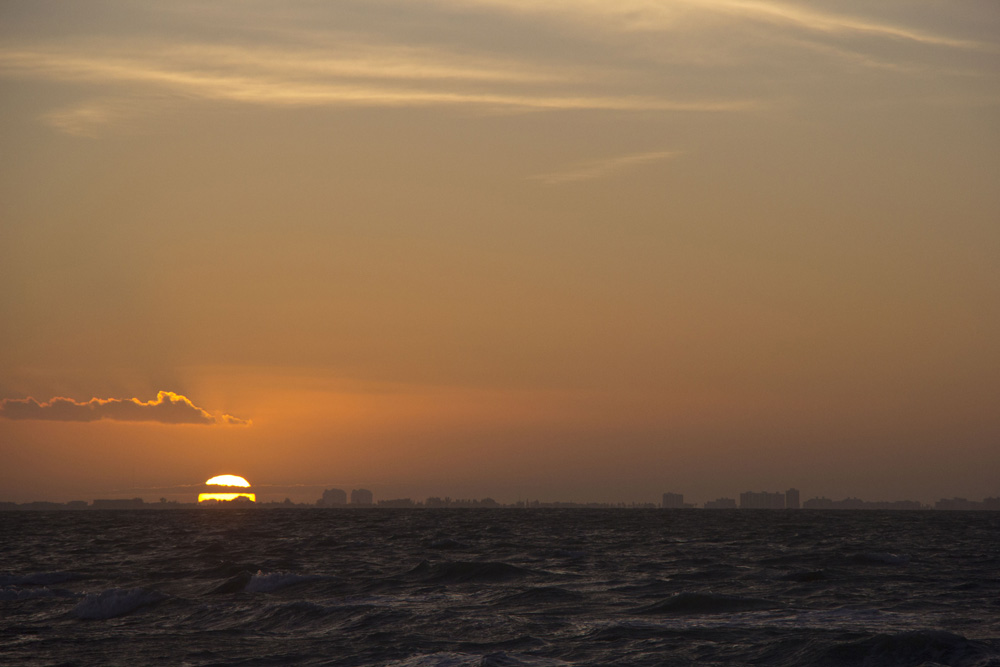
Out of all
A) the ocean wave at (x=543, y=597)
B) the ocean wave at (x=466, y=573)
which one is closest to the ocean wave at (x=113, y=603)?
the ocean wave at (x=466, y=573)

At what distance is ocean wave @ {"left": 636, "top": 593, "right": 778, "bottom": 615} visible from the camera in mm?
34906

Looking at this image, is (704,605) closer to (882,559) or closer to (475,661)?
(475,661)

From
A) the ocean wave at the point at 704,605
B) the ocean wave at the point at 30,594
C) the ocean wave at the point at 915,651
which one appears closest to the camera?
the ocean wave at the point at 915,651

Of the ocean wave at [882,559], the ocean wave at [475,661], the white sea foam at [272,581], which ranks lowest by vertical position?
the ocean wave at [475,661]

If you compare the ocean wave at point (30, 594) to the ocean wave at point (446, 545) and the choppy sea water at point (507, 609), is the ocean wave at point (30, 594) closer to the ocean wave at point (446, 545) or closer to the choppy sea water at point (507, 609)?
the choppy sea water at point (507, 609)

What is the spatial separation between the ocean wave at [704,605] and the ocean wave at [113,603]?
19.7m

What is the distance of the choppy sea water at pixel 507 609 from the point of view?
1069 inches

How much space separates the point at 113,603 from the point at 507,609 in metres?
15.6

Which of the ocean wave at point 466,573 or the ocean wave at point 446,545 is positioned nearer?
the ocean wave at point 466,573

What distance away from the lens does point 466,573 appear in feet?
160

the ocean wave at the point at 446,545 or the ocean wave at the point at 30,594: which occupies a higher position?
the ocean wave at the point at 446,545

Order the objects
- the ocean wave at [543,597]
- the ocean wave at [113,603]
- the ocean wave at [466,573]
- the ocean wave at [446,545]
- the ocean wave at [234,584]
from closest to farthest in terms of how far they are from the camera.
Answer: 1. the ocean wave at [113,603]
2. the ocean wave at [543,597]
3. the ocean wave at [234,584]
4. the ocean wave at [466,573]
5. the ocean wave at [446,545]

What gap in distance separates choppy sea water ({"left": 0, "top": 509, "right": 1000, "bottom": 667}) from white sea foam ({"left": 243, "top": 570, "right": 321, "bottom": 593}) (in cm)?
9

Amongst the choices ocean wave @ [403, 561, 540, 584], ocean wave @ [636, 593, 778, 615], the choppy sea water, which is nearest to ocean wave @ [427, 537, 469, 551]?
the choppy sea water
